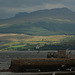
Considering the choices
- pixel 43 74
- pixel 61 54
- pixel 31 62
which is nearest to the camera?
pixel 43 74

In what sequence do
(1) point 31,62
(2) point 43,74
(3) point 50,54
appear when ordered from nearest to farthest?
(2) point 43,74 < (1) point 31,62 < (3) point 50,54

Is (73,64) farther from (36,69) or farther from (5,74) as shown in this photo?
(5,74)

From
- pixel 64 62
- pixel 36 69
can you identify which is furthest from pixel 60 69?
pixel 36 69

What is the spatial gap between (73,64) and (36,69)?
11.3 feet

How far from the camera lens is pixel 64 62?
2209 cm

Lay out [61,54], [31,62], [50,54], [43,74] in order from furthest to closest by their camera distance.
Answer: [50,54] → [61,54] → [31,62] → [43,74]

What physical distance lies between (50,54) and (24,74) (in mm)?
7207

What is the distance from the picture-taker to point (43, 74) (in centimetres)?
2039

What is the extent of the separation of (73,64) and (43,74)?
138 inches

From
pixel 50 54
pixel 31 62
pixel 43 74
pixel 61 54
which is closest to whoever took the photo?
pixel 43 74

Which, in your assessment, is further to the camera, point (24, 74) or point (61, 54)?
point (61, 54)

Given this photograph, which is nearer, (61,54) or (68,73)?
(68,73)

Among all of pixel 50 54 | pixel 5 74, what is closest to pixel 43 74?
pixel 5 74

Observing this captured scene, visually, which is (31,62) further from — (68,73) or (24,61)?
(68,73)
